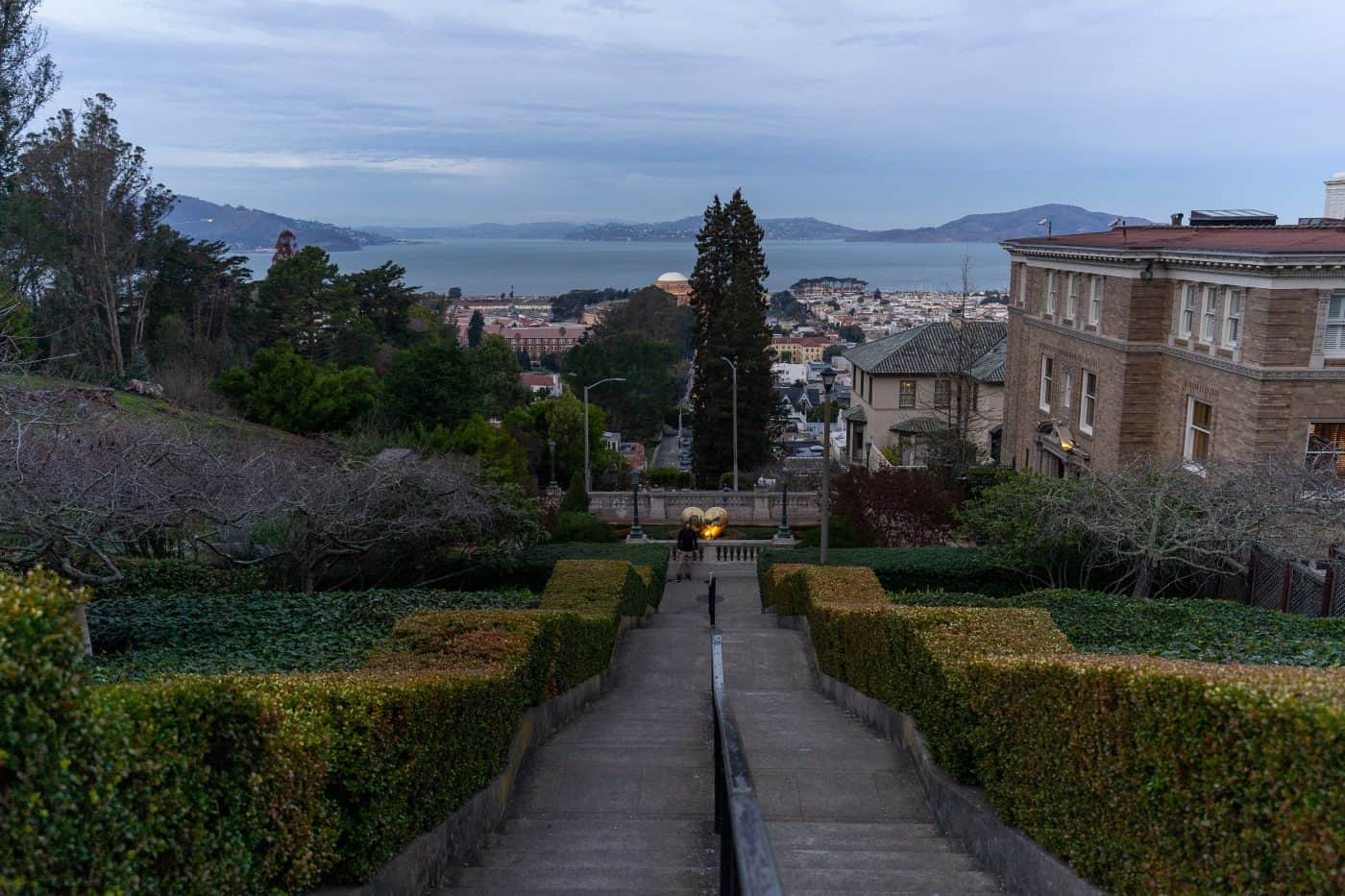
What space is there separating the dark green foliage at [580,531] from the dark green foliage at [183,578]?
42.7ft

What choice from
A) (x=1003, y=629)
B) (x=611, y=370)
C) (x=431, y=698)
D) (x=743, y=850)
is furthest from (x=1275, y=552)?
(x=611, y=370)

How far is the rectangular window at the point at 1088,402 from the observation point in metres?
30.4

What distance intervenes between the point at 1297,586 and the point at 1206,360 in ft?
33.5

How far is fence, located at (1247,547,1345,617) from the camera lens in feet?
48.4

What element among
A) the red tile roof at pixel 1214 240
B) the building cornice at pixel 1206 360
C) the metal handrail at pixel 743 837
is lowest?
the metal handrail at pixel 743 837

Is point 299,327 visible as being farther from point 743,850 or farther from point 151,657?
point 743,850

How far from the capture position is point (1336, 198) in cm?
3222

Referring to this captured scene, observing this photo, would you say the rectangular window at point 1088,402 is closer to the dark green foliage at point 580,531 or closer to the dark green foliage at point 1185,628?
the dark green foliage at point 580,531

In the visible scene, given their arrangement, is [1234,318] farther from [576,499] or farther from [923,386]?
[923,386]

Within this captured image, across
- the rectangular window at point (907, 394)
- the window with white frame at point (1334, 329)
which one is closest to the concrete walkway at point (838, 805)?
the window with white frame at point (1334, 329)

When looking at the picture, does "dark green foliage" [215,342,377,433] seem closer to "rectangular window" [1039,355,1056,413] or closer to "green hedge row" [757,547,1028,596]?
"rectangular window" [1039,355,1056,413]

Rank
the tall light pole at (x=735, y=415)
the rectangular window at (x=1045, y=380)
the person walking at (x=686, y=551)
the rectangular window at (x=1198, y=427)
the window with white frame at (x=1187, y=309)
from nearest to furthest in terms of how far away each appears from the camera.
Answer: the rectangular window at (x=1198, y=427) → the window with white frame at (x=1187, y=309) → the person walking at (x=686, y=551) → the rectangular window at (x=1045, y=380) → the tall light pole at (x=735, y=415)

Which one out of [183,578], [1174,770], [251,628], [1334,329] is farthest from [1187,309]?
[1174,770]

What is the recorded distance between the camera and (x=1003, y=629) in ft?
30.2
